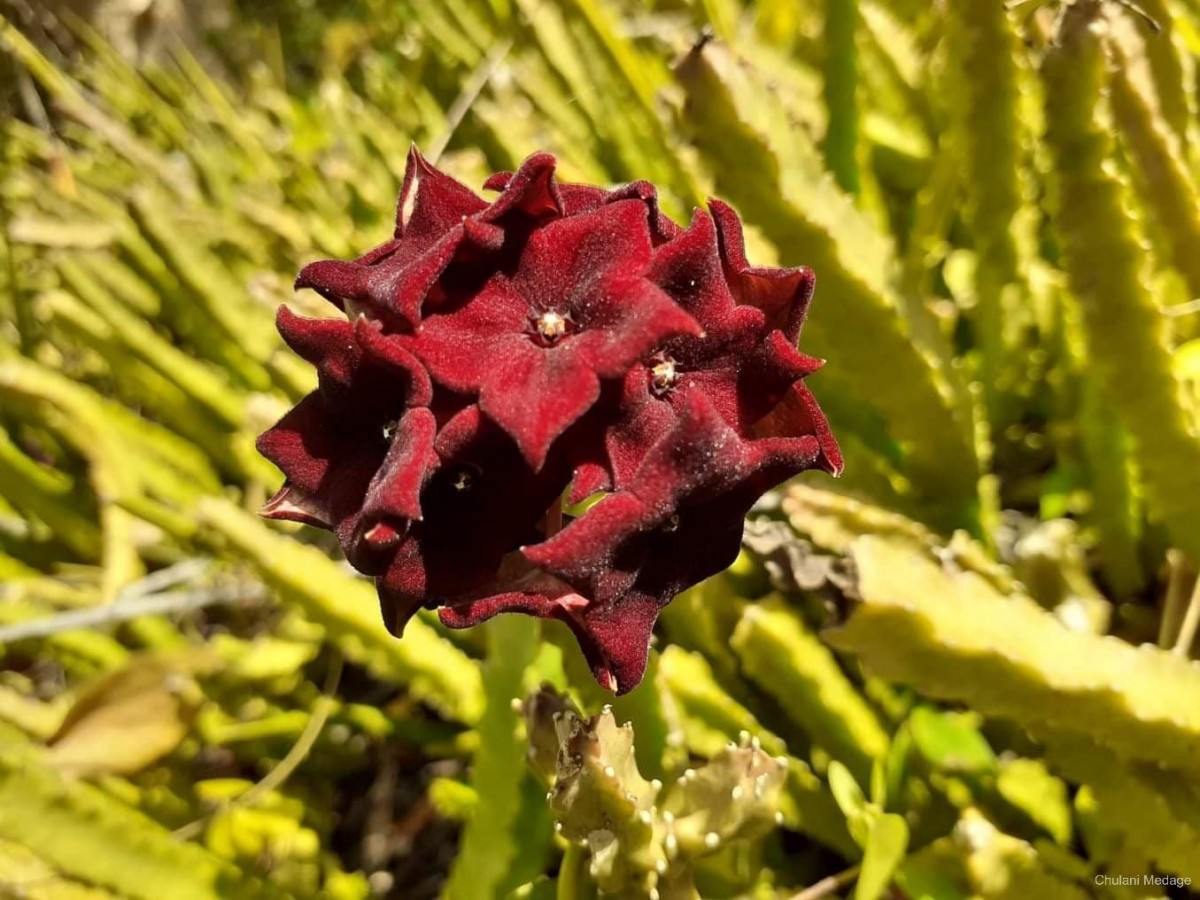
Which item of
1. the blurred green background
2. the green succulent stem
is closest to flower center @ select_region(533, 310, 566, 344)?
the blurred green background

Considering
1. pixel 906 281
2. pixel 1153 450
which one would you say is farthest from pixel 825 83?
pixel 1153 450

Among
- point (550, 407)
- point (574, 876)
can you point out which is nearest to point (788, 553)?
point (574, 876)

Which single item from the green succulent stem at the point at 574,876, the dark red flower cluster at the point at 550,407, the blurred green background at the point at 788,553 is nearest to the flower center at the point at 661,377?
the dark red flower cluster at the point at 550,407

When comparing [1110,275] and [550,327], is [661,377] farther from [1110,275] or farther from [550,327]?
[1110,275]

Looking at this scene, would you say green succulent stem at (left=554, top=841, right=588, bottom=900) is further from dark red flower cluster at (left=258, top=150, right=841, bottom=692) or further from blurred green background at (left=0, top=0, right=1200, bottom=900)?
dark red flower cluster at (left=258, top=150, right=841, bottom=692)

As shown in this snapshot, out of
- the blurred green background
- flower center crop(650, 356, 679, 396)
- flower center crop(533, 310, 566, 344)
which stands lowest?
the blurred green background

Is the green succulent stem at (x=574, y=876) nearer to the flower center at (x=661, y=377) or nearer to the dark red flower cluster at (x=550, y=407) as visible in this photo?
the dark red flower cluster at (x=550, y=407)

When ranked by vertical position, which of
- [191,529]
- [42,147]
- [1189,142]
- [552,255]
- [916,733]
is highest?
[42,147]

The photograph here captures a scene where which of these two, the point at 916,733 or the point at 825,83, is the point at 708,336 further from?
the point at 825,83
